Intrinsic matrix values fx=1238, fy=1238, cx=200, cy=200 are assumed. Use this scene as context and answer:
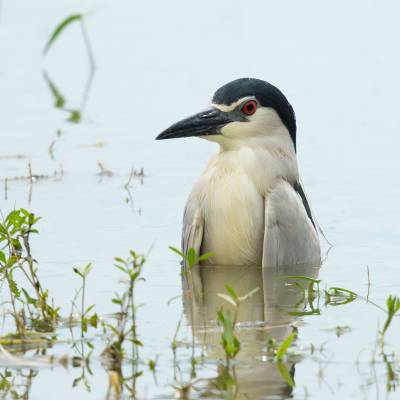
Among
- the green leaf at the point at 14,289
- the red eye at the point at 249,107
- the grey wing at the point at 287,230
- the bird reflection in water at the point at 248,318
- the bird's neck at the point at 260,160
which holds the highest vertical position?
the red eye at the point at 249,107

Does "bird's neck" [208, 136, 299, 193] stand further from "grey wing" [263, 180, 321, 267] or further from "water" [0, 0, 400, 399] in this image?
"water" [0, 0, 400, 399]

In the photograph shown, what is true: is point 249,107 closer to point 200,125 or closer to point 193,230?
point 200,125

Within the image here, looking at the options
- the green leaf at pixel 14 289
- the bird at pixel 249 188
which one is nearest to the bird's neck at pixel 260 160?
the bird at pixel 249 188

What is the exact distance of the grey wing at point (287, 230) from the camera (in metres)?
7.68

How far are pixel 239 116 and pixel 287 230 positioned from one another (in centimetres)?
83

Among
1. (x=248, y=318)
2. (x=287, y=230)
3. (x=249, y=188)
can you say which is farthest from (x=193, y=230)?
(x=248, y=318)

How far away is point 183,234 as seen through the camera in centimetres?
788

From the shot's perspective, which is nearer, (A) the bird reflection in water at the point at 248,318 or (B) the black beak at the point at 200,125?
(A) the bird reflection in water at the point at 248,318

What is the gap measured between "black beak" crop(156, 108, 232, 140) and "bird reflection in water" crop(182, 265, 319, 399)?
2.85ft

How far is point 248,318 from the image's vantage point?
6.69 meters

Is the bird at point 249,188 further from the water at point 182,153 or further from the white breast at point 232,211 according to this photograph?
the water at point 182,153

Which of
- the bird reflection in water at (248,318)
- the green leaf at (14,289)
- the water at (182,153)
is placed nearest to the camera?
the bird reflection in water at (248,318)

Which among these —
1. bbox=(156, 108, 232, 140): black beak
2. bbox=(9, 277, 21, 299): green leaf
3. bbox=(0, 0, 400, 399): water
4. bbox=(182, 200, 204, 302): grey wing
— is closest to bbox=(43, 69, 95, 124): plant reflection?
bbox=(0, 0, 400, 399): water

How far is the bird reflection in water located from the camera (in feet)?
18.0
